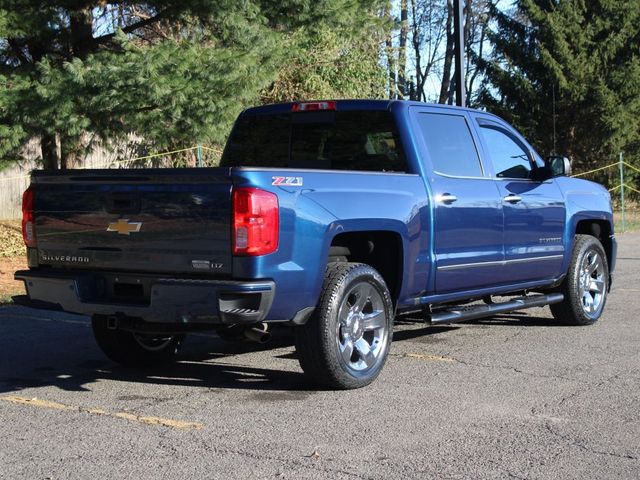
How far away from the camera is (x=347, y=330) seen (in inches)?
235

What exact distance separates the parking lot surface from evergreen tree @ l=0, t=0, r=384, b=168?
17.7ft

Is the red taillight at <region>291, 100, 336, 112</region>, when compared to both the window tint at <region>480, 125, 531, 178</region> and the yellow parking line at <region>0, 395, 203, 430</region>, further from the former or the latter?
the yellow parking line at <region>0, 395, 203, 430</region>

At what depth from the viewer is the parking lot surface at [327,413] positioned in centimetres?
444

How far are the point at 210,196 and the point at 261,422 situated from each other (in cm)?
138

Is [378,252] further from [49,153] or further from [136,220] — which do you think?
[49,153]

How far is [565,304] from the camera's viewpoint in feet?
27.6

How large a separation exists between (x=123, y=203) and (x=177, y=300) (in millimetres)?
818

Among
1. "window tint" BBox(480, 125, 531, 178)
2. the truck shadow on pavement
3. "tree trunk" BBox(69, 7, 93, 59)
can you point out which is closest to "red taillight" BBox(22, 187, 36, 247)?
the truck shadow on pavement

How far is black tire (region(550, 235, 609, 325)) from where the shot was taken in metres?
8.41

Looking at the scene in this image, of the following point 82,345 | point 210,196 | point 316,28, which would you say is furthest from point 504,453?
point 316,28

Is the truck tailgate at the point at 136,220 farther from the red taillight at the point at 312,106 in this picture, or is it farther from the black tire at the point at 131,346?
the red taillight at the point at 312,106

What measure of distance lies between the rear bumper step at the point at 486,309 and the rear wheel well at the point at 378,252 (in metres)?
0.52

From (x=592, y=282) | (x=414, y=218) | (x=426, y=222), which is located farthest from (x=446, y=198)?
(x=592, y=282)

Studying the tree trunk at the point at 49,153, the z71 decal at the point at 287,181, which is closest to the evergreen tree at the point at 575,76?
the tree trunk at the point at 49,153
